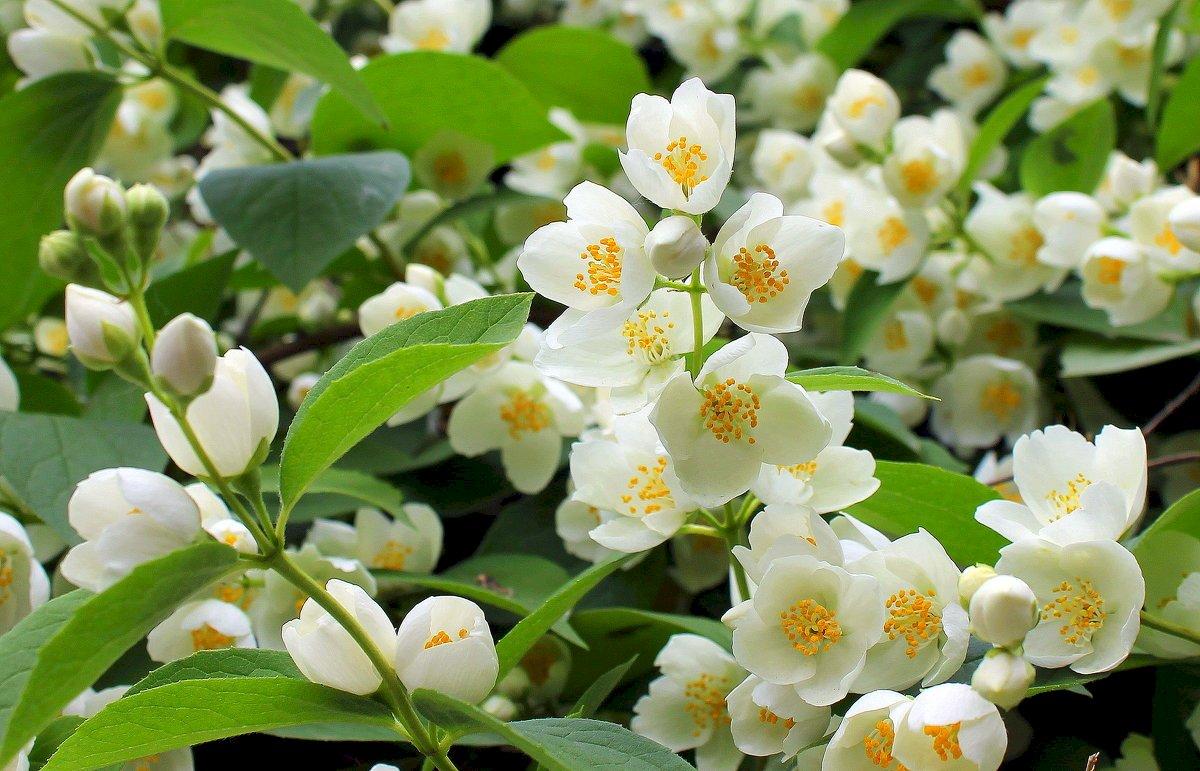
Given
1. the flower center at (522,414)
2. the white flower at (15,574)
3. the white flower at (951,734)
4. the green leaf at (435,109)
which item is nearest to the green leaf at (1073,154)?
the green leaf at (435,109)

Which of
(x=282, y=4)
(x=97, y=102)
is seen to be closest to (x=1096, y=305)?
(x=282, y=4)

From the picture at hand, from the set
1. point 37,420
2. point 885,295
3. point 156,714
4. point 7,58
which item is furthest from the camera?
point 7,58

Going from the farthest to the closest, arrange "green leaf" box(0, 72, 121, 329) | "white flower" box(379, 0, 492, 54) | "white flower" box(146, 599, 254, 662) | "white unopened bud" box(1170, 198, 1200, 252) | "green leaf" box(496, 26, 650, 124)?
"green leaf" box(496, 26, 650, 124) < "white flower" box(379, 0, 492, 54) < "green leaf" box(0, 72, 121, 329) < "white unopened bud" box(1170, 198, 1200, 252) < "white flower" box(146, 599, 254, 662)

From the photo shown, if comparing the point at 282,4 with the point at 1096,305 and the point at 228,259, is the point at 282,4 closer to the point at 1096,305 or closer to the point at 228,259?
the point at 228,259

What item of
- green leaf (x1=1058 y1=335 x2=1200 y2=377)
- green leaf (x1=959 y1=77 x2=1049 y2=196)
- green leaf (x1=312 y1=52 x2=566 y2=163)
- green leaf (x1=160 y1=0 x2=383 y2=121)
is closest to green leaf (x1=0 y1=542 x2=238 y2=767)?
green leaf (x1=160 y1=0 x2=383 y2=121)

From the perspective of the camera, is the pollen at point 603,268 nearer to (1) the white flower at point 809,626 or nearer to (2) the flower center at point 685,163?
(2) the flower center at point 685,163

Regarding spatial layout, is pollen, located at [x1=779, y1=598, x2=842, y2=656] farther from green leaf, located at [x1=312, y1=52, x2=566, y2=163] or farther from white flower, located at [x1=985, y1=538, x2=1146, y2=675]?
green leaf, located at [x1=312, y1=52, x2=566, y2=163]
